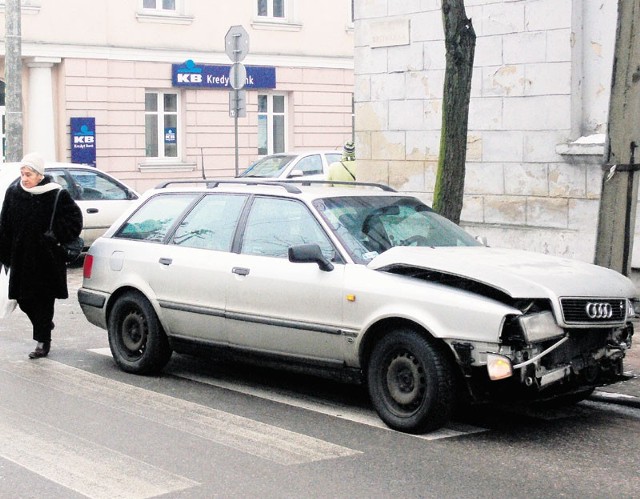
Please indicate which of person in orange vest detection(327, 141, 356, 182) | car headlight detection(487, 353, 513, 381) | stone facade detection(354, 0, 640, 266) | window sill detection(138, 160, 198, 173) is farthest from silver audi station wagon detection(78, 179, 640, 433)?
window sill detection(138, 160, 198, 173)

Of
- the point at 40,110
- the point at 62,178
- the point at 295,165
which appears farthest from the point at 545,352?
the point at 40,110

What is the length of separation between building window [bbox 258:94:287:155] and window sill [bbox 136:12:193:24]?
3.05 metres

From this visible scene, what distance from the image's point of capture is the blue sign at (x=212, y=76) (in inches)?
1206

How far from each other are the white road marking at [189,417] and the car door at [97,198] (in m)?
8.35

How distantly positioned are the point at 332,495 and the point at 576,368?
2.05 meters

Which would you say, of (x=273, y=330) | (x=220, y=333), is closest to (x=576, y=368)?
(x=273, y=330)

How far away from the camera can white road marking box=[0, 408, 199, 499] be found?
5.93 meters

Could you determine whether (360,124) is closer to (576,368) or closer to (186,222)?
(186,222)

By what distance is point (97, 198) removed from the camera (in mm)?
18141

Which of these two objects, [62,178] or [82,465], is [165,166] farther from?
[82,465]

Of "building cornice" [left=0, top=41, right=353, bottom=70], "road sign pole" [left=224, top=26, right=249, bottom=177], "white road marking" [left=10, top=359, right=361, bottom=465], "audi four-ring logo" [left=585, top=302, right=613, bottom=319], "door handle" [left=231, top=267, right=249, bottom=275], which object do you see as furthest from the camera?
"building cornice" [left=0, top=41, right=353, bottom=70]

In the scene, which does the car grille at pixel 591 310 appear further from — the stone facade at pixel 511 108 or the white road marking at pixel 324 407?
the stone facade at pixel 511 108

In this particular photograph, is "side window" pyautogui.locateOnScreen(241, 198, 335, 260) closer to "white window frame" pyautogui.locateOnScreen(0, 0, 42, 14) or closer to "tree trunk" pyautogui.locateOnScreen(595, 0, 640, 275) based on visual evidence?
"tree trunk" pyautogui.locateOnScreen(595, 0, 640, 275)

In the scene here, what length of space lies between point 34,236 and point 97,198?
8495 mm
